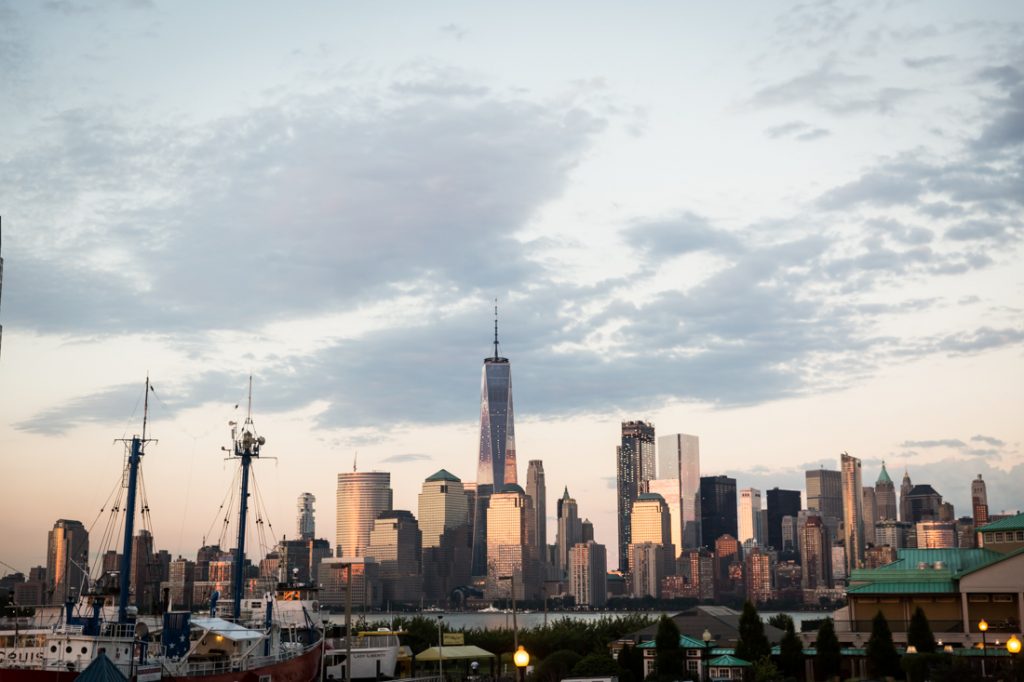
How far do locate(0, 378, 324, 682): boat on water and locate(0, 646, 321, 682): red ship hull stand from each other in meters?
0.06

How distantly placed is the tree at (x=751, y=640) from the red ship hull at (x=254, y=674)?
105ft

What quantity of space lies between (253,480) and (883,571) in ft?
182

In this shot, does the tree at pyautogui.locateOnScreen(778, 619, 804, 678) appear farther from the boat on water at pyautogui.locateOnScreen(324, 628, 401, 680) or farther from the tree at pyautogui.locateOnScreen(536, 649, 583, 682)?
the boat on water at pyautogui.locateOnScreen(324, 628, 401, 680)

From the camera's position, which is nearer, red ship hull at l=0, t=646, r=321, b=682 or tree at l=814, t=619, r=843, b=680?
red ship hull at l=0, t=646, r=321, b=682

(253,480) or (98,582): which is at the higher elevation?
(253,480)

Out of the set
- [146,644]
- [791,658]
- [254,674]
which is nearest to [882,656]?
[791,658]

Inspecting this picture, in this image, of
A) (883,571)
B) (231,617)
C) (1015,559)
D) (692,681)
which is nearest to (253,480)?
(231,617)

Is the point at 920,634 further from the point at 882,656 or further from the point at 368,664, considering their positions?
the point at 368,664

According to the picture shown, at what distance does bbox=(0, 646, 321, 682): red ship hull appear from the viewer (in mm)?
64000

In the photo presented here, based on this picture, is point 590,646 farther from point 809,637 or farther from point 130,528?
point 130,528

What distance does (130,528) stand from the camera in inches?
3155

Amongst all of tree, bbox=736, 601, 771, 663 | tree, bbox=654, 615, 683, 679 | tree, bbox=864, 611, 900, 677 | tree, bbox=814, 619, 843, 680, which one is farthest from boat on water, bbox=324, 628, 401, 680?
tree, bbox=864, 611, 900, 677

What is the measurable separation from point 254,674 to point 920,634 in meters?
45.4

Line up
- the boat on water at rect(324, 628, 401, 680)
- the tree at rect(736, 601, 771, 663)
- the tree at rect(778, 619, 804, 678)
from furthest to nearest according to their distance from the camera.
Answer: the boat on water at rect(324, 628, 401, 680), the tree at rect(736, 601, 771, 663), the tree at rect(778, 619, 804, 678)
